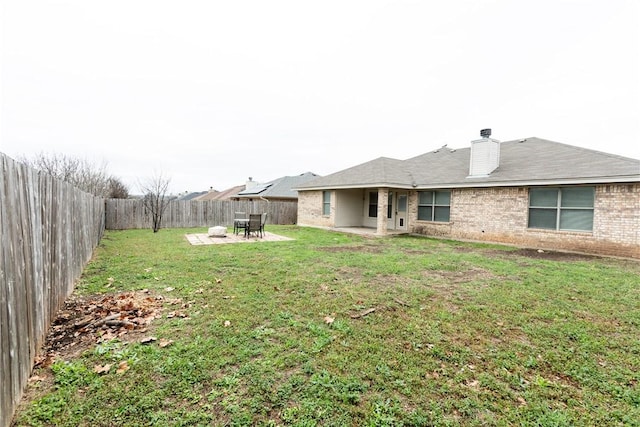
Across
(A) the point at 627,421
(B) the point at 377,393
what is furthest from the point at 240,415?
(A) the point at 627,421

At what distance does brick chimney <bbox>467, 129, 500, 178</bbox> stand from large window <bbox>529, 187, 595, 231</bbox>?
2.02m

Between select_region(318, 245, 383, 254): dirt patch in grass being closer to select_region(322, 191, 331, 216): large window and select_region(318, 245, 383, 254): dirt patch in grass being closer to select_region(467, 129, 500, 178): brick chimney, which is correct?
select_region(467, 129, 500, 178): brick chimney

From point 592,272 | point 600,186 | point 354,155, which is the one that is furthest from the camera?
point 354,155

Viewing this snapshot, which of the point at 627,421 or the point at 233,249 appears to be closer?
the point at 627,421

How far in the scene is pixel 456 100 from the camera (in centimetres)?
1719

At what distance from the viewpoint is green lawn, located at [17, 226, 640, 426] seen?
7.56ft

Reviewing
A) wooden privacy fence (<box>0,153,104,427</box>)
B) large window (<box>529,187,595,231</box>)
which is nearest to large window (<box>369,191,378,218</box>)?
large window (<box>529,187,595,231</box>)

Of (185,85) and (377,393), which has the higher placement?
(185,85)

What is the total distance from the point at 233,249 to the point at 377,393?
7.61 metres

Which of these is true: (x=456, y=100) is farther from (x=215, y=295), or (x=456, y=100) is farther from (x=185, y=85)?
(x=215, y=295)

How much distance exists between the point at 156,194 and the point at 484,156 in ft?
55.9

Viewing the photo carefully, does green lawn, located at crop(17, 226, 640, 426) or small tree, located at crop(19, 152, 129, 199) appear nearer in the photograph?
green lawn, located at crop(17, 226, 640, 426)

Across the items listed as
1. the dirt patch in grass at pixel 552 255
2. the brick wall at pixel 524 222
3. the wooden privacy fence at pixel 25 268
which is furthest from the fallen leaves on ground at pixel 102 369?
the brick wall at pixel 524 222

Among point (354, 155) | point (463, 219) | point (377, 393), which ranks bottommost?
point (377, 393)
